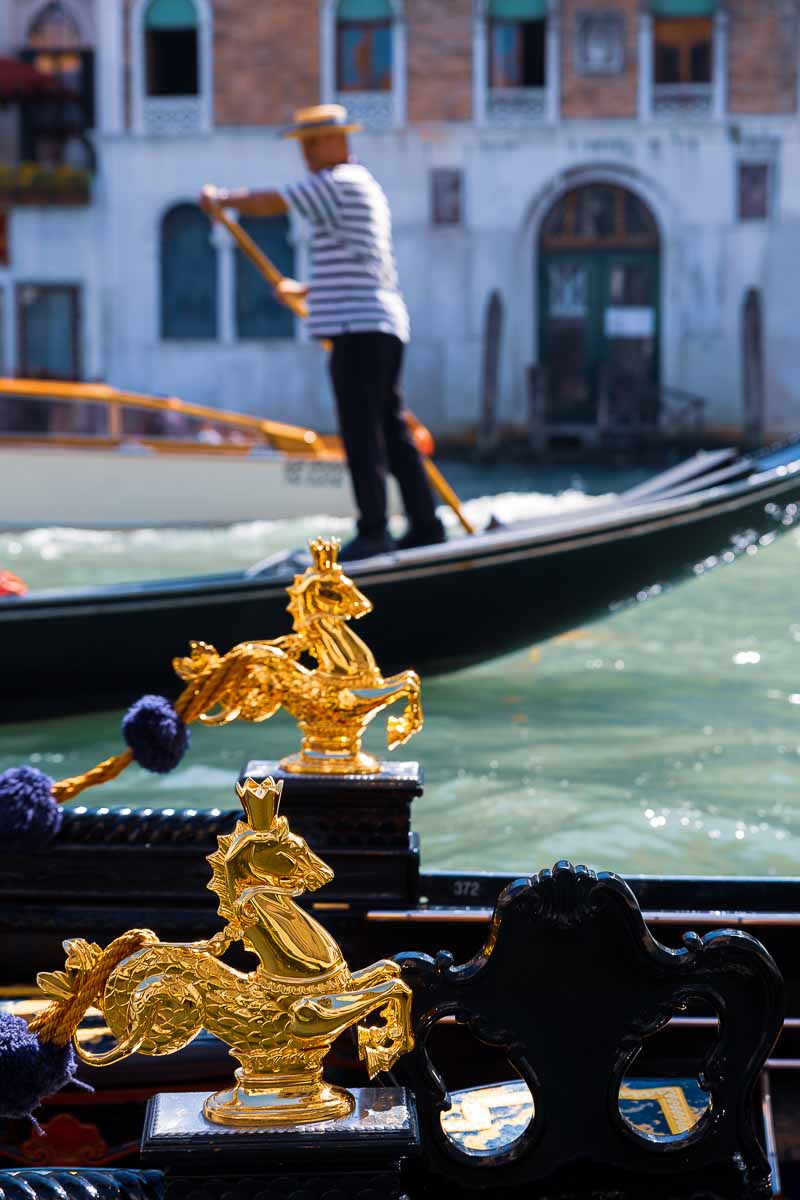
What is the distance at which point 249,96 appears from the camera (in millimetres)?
11586

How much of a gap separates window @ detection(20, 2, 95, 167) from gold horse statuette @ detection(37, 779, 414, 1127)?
1266cm

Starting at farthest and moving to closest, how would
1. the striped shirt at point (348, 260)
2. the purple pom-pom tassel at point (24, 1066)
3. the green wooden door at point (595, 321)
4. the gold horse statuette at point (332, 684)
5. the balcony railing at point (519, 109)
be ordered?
the green wooden door at point (595, 321)
the balcony railing at point (519, 109)
the striped shirt at point (348, 260)
the gold horse statuette at point (332, 684)
the purple pom-pom tassel at point (24, 1066)

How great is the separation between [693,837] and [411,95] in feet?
32.4

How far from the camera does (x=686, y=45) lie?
11.5 meters

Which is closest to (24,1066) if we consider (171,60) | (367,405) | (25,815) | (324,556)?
(25,815)

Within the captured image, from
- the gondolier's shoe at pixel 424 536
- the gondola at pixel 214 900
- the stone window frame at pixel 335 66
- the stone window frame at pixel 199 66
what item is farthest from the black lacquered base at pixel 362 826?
the stone window frame at pixel 199 66

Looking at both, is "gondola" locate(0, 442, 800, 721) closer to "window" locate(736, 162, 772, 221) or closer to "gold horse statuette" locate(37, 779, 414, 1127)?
"gold horse statuette" locate(37, 779, 414, 1127)

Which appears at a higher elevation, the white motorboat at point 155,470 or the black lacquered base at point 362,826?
the black lacquered base at point 362,826

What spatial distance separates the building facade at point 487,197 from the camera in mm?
11383

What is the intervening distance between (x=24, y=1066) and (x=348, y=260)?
235cm

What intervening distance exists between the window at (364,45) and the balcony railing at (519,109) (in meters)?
0.72

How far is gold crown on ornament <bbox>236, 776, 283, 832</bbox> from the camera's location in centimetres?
80

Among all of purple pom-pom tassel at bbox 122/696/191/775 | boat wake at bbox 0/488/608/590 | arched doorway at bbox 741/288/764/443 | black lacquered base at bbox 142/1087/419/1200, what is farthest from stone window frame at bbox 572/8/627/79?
black lacquered base at bbox 142/1087/419/1200

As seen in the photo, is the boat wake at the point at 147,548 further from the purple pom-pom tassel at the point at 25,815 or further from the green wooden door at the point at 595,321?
the green wooden door at the point at 595,321
